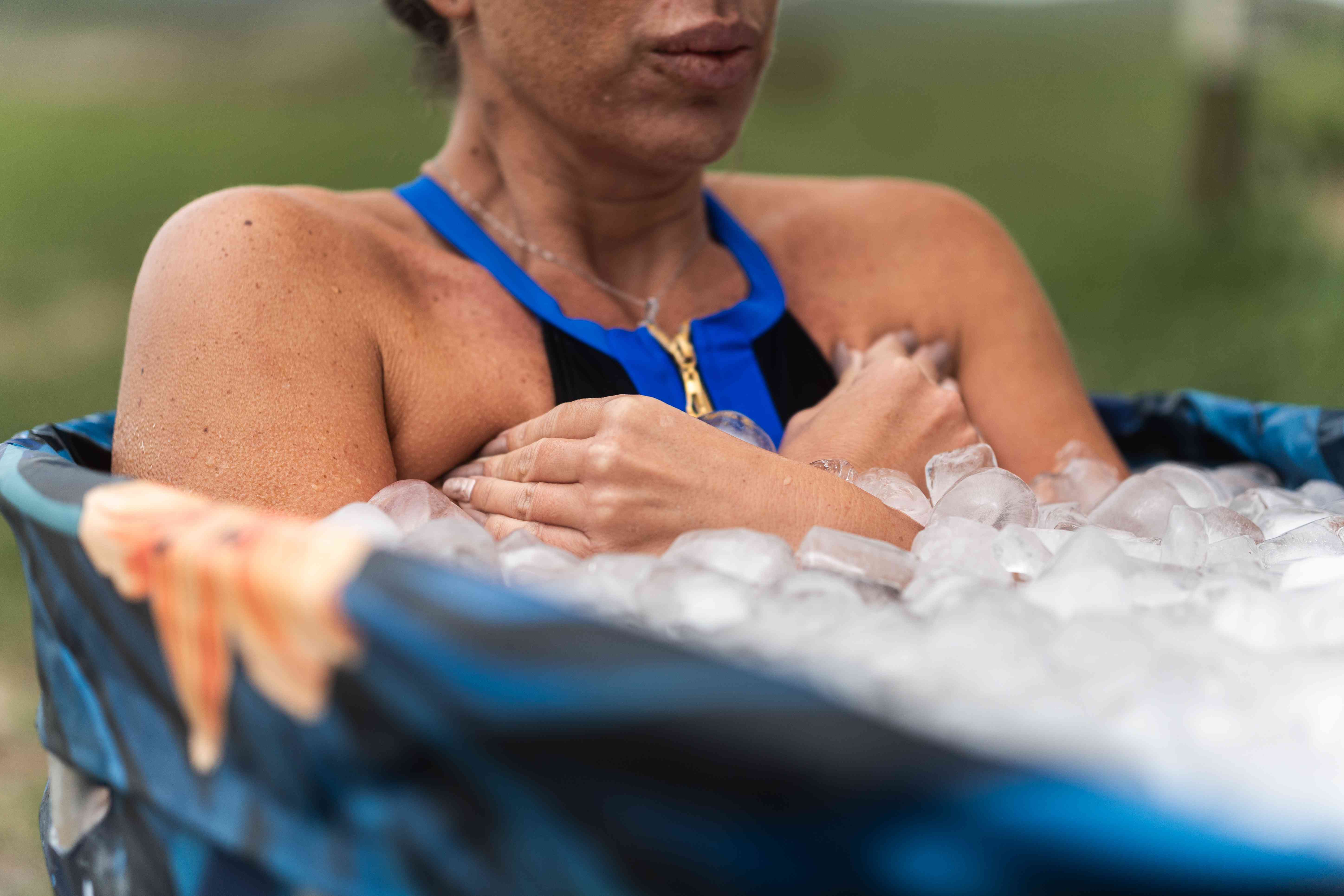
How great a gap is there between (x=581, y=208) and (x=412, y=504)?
651 millimetres

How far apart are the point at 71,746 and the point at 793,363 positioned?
1.01 m

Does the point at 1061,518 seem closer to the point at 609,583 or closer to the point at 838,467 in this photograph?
the point at 838,467

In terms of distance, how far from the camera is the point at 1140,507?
1.14 metres

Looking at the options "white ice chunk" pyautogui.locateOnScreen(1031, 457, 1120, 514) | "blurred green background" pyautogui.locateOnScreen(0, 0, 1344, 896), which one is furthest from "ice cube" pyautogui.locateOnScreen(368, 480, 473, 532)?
"blurred green background" pyautogui.locateOnScreen(0, 0, 1344, 896)

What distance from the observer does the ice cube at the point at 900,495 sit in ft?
3.72

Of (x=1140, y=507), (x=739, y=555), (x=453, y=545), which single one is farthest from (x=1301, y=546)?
(x=453, y=545)

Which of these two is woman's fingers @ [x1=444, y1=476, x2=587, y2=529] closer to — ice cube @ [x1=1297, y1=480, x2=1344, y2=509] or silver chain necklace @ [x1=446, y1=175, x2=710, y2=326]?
silver chain necklace @ [x1=446, y1=175, x2=710, y2=326]

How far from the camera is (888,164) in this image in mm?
6543

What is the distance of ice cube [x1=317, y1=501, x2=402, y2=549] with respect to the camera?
817 mm

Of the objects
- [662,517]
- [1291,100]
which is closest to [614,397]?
[662,517]

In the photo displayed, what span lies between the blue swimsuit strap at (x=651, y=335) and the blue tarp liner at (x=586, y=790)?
776 millimetres

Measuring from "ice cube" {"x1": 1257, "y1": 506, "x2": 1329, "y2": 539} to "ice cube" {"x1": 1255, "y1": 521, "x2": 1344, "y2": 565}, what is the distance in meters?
0.13

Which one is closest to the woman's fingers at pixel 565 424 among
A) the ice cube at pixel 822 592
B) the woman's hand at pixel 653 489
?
the woman's hand at pixel 653 489

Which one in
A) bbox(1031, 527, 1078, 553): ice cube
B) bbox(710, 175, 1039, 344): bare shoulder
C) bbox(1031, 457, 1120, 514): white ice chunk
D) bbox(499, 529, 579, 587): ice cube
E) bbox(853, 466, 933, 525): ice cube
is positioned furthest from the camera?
bbox(710, 175, 1039, 344): bare shoulder
